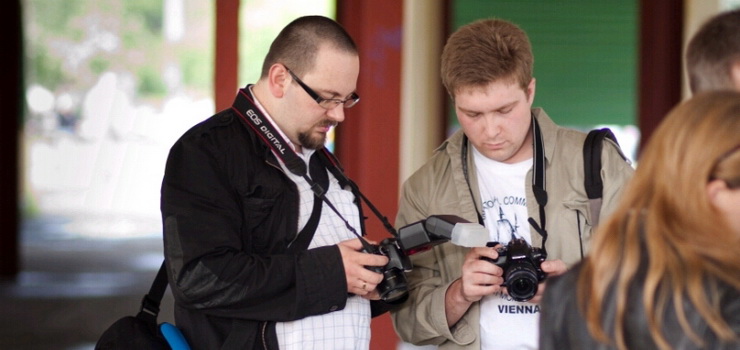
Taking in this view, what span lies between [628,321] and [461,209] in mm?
995

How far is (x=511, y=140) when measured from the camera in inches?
90.4

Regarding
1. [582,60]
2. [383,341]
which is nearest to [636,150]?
[582,60]

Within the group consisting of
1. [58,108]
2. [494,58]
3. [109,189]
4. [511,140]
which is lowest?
[109,189]

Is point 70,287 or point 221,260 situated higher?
point 221,260

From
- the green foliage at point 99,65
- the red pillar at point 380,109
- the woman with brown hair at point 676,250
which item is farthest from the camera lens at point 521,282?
the green foliage at point 99,65

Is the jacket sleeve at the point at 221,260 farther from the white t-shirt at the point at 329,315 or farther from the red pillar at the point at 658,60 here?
the red pillar at the point at 658,60

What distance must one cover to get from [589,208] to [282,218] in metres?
0.74

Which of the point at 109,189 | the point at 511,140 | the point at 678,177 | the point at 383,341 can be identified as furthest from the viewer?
the point at 109,189

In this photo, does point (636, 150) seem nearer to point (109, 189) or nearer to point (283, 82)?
point (283, 82)

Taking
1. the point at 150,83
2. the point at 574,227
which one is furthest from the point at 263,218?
the point at 150,83

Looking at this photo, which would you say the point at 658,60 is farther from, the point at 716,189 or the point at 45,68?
the point at 45,68

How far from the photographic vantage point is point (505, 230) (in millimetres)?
2357

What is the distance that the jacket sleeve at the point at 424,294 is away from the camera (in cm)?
235

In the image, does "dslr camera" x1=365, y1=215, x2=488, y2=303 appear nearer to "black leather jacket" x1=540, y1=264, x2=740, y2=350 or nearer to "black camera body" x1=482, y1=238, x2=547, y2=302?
"black camera body" x1=482, y1=238, x2=547, y2=302
